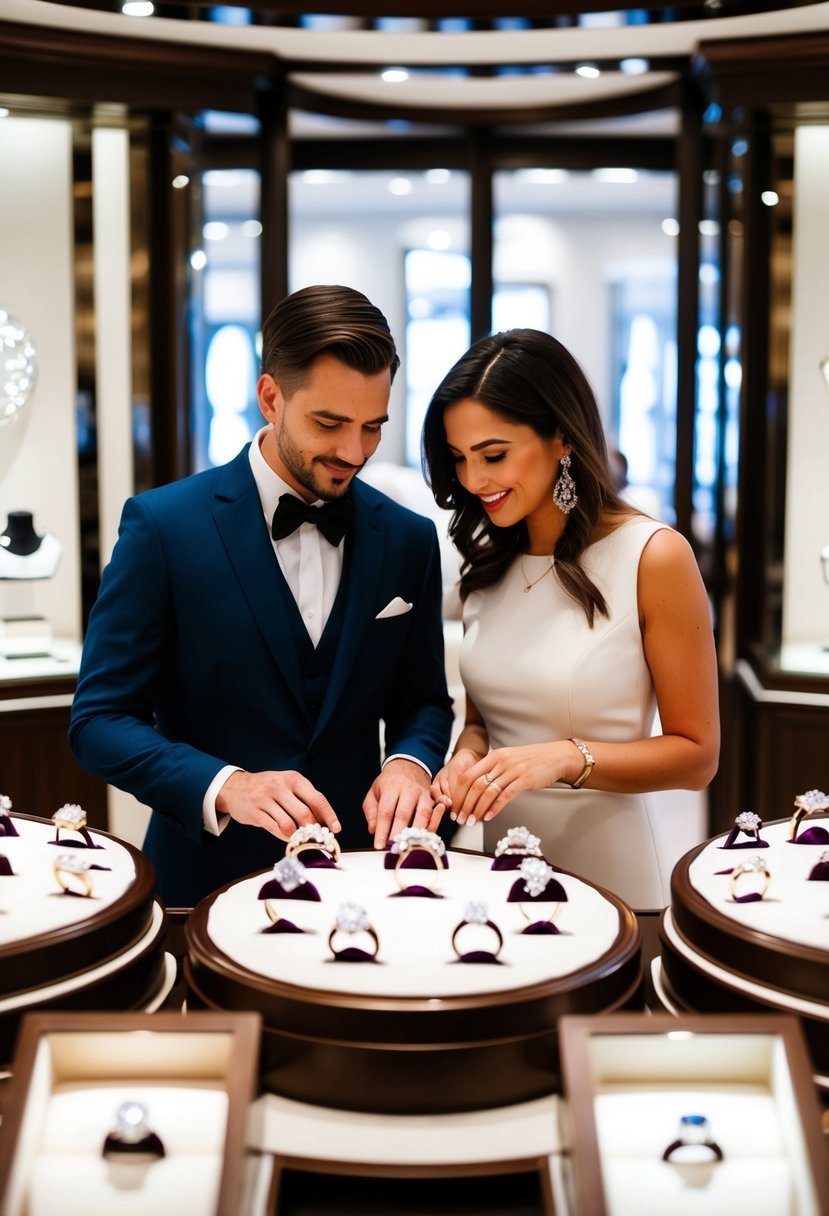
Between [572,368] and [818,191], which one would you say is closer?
[572,368]

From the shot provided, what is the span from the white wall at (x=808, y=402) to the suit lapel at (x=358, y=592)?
102 inches

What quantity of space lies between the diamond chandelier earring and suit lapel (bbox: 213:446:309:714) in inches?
Result: 20.2

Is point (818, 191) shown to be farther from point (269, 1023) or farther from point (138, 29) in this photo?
point (269, 1023)

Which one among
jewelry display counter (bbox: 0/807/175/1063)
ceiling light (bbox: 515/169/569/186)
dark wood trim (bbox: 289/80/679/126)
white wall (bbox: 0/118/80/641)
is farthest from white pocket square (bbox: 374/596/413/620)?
ceiling light (bbox: 515/169/569/186)

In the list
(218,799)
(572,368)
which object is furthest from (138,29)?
(218,799)

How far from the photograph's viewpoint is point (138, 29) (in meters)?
3.83

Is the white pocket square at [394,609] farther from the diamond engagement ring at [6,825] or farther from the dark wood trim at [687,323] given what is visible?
the dark wood trim at [687,323]

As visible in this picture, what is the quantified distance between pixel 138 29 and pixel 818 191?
223cm

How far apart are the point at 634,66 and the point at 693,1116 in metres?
4.11

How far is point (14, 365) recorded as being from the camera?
4.04 metres

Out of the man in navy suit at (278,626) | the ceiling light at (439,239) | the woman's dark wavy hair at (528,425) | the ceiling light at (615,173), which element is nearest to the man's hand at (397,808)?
the man in navy suit at (278,626)

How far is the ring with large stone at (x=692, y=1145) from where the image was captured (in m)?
0.96

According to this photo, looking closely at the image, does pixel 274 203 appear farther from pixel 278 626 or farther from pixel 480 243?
pixel 278 626

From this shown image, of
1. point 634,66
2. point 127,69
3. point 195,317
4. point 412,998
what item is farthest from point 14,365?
point 412,998
